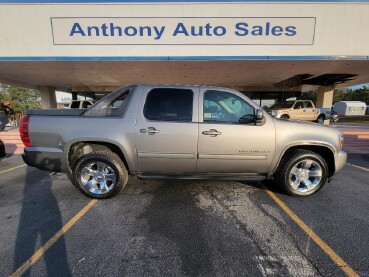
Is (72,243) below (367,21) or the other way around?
below

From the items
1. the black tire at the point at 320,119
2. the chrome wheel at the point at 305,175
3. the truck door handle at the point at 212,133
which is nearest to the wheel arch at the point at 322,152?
the chrome wheel at the point at 305,175

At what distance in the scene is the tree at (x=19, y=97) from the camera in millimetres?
45125

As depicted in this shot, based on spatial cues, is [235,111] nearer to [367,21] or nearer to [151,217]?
[151,217]

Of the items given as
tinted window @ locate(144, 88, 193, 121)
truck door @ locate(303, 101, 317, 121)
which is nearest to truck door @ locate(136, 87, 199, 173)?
tinted window @ locate(144, 88, 193, 121)

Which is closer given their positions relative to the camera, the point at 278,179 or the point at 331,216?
the point at 331,216

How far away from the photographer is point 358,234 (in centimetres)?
261

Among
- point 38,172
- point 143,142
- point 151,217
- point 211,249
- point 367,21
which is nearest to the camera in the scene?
point 211,249

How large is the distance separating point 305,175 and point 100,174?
3.61 metres

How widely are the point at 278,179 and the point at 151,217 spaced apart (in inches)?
89.7

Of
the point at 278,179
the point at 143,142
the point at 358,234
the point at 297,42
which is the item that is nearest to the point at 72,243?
the point at 143,142

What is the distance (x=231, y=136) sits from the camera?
3.27 meters

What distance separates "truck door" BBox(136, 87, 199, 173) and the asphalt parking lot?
65 centimetres

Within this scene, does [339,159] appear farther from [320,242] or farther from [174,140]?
[174,140]

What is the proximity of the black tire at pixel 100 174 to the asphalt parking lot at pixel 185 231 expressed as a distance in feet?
Result: 0.62
